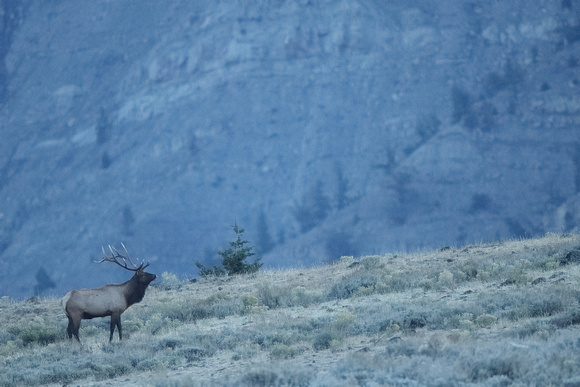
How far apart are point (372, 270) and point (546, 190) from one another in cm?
9081

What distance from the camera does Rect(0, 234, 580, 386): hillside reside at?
862 centimetres

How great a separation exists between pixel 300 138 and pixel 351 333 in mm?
111599

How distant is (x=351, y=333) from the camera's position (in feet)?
39.8

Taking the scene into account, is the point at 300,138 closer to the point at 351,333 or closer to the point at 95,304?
the point at 95,304

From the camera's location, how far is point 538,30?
13275 cm

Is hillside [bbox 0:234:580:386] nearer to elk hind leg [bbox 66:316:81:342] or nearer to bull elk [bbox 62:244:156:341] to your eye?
elk hind leg [bbox 66:316:81:342]

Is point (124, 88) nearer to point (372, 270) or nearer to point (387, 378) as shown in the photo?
point (372, 270)

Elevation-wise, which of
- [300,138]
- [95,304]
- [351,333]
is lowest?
[351,333]

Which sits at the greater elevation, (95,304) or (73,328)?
(95,304)

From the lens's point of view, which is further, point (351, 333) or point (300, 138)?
point (300, 138)

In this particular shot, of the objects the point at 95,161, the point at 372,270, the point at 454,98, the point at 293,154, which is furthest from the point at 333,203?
the point at 372,270

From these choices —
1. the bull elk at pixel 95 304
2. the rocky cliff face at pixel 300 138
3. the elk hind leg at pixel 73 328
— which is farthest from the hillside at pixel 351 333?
the rocky cliff face at pixel 300 138

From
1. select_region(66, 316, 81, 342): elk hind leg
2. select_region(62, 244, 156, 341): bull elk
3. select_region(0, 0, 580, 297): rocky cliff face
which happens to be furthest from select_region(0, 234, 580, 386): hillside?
select_region(0, 0, 580, 297): rocky cliff face

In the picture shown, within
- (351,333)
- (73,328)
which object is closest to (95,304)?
(73,328)
